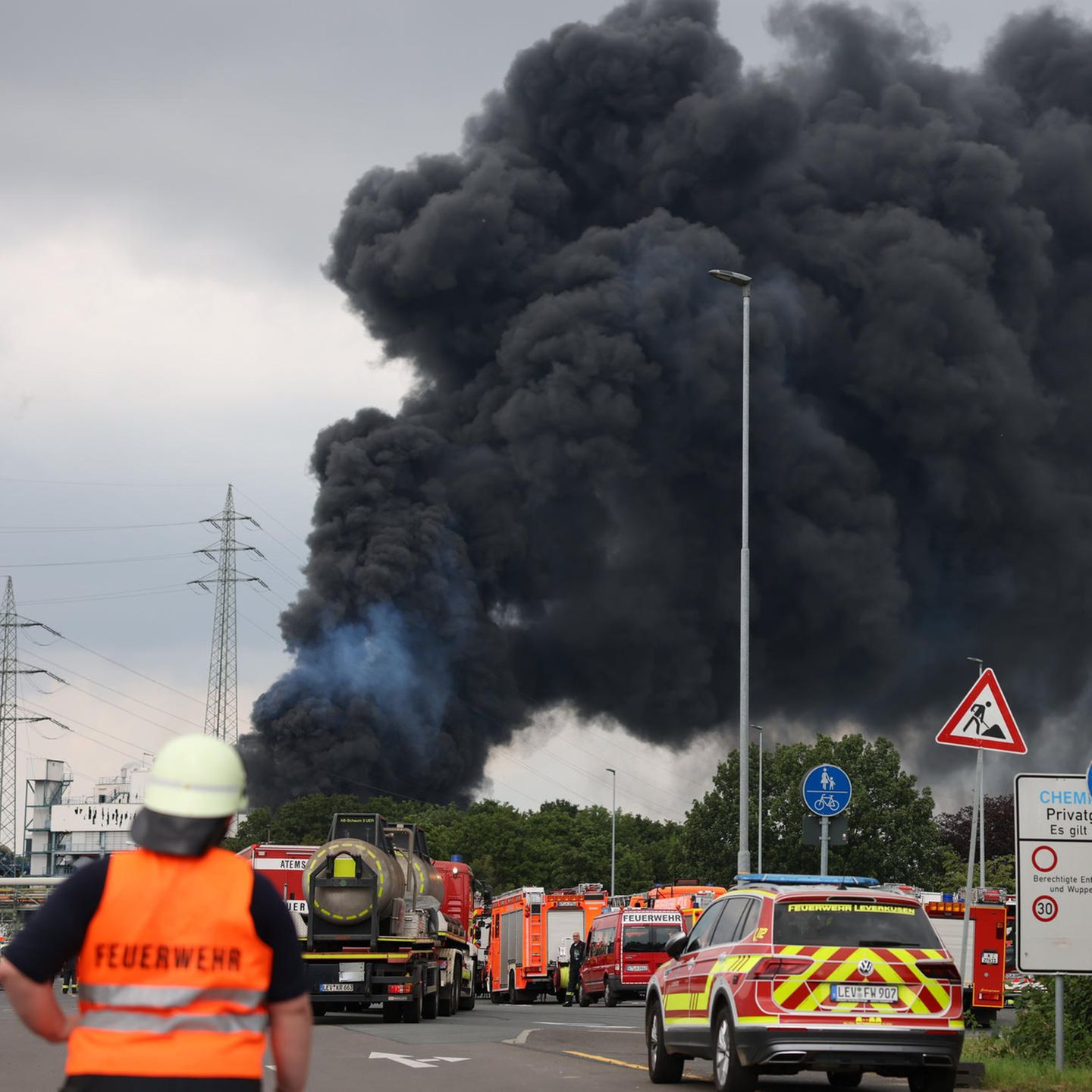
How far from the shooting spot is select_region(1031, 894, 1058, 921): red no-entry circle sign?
1267 cm

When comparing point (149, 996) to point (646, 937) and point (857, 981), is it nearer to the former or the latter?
point (857, 981)

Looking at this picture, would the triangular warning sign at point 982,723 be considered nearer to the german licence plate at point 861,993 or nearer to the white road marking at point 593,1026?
the german licence plate at point 861,993

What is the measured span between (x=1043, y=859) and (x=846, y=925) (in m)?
1.86

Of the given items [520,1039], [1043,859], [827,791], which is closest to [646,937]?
[520,1039]

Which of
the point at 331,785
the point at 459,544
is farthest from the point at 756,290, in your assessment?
the point at 331,785

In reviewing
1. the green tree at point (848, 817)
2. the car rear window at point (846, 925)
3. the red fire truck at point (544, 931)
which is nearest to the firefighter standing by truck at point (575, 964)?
the red fire truck at point (544, 931)

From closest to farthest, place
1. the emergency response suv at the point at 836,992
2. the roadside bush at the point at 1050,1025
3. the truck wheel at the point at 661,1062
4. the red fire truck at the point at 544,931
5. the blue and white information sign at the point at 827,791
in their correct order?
the emergency response suv at the point at 836,992 → the roadside bush at the point at 1050,1025 → the truck wheel at the point at 661,1062 → the blue and white information sign at the point at 827,791 → the red fire truck at the point at 544,931

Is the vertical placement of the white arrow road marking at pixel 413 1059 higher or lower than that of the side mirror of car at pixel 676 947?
lower

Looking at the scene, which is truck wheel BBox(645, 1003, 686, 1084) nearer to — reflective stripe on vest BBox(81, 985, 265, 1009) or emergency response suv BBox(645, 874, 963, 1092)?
emergency response suv BBox(645, 874, 963, 1092)

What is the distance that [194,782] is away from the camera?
3.97 metres

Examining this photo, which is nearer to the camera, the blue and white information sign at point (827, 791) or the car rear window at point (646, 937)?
the blue and white information sign at point (827, 791)

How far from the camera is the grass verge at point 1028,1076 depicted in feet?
38.8

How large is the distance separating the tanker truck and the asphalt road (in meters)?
0.59

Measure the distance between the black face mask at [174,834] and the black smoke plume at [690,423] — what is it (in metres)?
63.1
